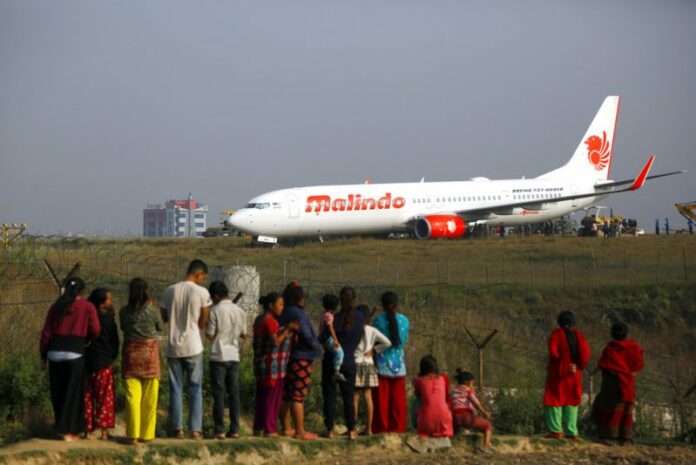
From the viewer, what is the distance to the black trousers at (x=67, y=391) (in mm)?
9727

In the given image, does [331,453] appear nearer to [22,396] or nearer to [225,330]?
[225,330]

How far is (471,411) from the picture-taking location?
Result: 1083 centimetres

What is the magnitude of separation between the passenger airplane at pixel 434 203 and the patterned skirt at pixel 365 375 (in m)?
27.7

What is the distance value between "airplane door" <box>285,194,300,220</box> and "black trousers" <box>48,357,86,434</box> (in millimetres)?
29001

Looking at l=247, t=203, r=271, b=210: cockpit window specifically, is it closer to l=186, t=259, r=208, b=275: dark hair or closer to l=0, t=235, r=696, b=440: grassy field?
l=0, t=235, r=696, b=440: grassy field

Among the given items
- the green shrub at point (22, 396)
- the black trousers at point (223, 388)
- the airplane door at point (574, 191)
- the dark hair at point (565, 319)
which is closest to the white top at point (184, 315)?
the black trousers at point (223, 388)

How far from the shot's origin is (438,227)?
41.8 m

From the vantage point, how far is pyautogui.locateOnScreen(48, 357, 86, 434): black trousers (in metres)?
9.73

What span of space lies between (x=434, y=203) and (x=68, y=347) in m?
34.9

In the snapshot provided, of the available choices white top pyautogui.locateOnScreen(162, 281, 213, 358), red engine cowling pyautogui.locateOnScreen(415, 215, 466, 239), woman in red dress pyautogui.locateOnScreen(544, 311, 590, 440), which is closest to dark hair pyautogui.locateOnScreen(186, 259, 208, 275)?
white top pyautogui.locateOnScreen(162, 281, 213, 358)

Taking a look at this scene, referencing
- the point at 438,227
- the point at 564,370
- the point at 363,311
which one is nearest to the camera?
the point at 363,311

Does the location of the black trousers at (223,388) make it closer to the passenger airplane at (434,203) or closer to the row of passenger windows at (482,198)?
the passenger airplane at (434,203)

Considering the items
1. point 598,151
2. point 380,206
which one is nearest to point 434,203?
point 380,206

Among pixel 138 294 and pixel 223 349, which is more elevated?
pixel 138 294
